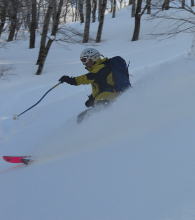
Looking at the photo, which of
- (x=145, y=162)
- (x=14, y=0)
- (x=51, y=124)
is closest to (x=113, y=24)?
(x=14, y=0)

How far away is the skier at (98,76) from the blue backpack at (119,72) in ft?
0.28

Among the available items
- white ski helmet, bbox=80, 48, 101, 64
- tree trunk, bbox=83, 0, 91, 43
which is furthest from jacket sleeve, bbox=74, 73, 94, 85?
tree trunk, bbox=83, 0, 91, 43

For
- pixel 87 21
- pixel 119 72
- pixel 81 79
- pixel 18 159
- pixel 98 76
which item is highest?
pixel 119 72

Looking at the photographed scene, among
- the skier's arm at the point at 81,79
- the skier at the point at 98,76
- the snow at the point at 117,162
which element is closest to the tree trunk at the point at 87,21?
the snow at the point at 117,162

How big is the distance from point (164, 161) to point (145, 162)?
216 mm

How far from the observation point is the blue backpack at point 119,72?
681 cm

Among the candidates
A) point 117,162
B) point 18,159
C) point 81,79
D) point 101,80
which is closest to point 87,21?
point 81,79

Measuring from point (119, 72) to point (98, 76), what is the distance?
371 mm

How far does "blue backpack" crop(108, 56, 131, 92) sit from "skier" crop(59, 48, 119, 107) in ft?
0.28

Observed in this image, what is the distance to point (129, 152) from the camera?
4.60m

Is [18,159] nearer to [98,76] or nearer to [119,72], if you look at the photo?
[98,76]

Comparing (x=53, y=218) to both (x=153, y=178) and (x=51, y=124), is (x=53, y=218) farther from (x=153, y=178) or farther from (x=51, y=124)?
(x=51, y=124)

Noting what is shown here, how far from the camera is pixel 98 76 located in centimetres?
698

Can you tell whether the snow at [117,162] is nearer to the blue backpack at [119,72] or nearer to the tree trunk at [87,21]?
the blue backpack at [119,72]
